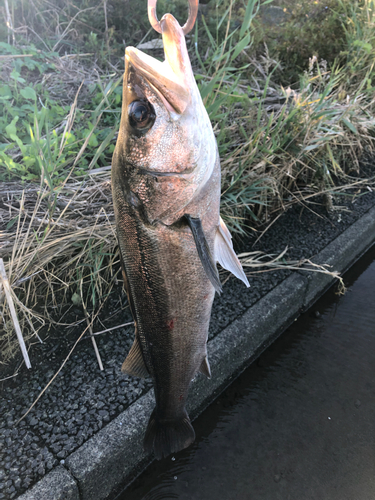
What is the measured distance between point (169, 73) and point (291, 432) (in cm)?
230

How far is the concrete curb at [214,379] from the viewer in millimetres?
1730

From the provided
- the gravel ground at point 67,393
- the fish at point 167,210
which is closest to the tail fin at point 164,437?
the fish at point 167,210

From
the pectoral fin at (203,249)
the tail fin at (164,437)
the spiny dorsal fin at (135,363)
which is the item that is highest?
the pectoral fin at (203,249)

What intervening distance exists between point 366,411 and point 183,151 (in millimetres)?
2317

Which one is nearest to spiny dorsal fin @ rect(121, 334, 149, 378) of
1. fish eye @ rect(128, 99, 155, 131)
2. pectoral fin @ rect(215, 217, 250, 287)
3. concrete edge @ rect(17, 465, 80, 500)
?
pectoral fin @ rect(215, 217, 250, 287)

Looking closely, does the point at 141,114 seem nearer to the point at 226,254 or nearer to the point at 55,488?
the point at 226,254

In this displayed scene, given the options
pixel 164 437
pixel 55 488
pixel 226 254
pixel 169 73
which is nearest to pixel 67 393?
pixel 55 488

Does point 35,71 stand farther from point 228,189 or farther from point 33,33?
point 228,189

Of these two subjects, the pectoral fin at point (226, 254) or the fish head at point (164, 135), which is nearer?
the fish head at point (164, 135)

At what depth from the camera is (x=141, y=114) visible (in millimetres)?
1182

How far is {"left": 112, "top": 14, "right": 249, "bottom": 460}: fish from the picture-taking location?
115 cm

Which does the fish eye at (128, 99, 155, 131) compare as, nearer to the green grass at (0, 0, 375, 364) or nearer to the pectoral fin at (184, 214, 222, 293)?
the pectoral fin at (184, 214, 222, 293)

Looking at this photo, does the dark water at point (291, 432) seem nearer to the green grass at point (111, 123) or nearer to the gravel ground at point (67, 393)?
the gravel ground at point (67, 393)

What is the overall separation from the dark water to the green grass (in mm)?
1245
